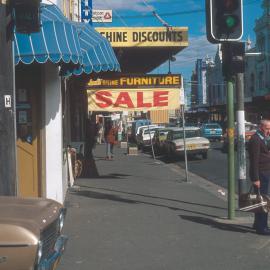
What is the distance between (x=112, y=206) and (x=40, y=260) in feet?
24.4

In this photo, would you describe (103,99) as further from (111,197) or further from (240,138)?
(240,138)

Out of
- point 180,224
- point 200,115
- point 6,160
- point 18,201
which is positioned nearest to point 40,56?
point 6,160

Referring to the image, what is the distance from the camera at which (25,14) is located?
7.72 meters

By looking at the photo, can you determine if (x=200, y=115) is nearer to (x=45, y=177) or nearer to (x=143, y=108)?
(x=143, y=108)

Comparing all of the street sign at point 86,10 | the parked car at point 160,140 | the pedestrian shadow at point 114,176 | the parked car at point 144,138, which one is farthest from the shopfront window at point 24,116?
the parked car at point 144,138

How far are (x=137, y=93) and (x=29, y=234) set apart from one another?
13.7 metres

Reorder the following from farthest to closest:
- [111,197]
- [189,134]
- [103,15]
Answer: [189,134], [103,15], [111,197]

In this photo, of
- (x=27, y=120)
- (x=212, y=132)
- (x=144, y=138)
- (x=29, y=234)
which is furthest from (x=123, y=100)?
(x=212, y=132)

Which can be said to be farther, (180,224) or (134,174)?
(134,174)

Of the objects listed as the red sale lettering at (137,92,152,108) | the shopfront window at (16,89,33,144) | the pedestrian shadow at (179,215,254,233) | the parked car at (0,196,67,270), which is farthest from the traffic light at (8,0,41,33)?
the red sale lettering at (137,92,152,108)

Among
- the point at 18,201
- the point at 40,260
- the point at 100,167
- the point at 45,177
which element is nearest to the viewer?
the point at 40,260

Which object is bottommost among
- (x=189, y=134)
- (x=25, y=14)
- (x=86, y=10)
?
(x=189, y=134)

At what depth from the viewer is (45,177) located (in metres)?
10.9

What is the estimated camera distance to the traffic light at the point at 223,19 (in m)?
9.64
